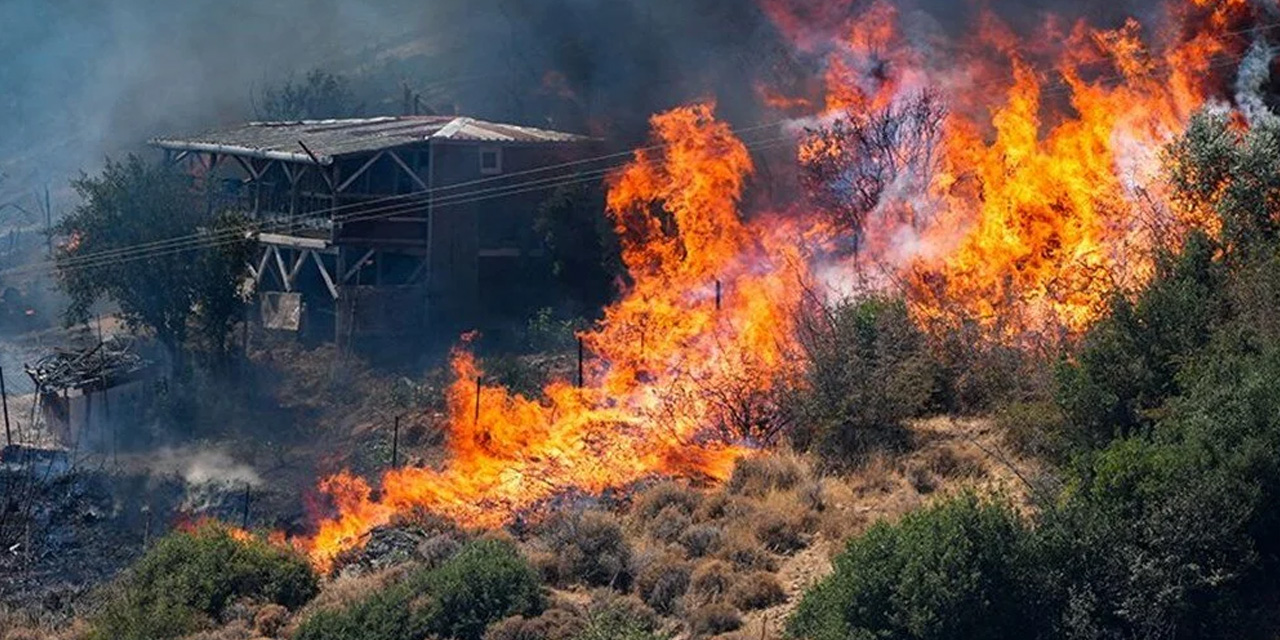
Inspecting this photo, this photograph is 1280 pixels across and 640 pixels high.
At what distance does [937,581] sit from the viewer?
16.0 meters

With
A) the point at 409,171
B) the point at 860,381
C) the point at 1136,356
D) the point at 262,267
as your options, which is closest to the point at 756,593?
the point at 860,381

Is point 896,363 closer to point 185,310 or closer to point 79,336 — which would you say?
point 185,310

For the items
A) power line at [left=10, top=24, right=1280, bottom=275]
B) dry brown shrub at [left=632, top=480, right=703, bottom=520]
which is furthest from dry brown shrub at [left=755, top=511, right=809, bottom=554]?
power line at [left=10, top=24, right=1280, bottom=275]

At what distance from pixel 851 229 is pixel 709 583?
13709 mm

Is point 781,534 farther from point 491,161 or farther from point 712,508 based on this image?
point 491,161

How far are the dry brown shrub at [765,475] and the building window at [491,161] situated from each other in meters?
17.1

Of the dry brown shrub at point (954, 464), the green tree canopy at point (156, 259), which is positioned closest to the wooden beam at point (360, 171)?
the green tree canopy at point (156, 259)

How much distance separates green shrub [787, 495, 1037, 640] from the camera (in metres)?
16.0

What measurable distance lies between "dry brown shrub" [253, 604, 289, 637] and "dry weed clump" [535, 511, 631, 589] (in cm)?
340

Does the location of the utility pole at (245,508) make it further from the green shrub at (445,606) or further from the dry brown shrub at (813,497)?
the dry brown shrub at (813,497)

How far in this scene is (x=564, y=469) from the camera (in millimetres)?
24953

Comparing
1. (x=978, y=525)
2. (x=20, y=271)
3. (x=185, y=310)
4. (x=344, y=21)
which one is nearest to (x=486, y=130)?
(x=185, y=310)

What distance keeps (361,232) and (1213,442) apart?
81.4 feet

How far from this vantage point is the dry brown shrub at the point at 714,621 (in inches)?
736
